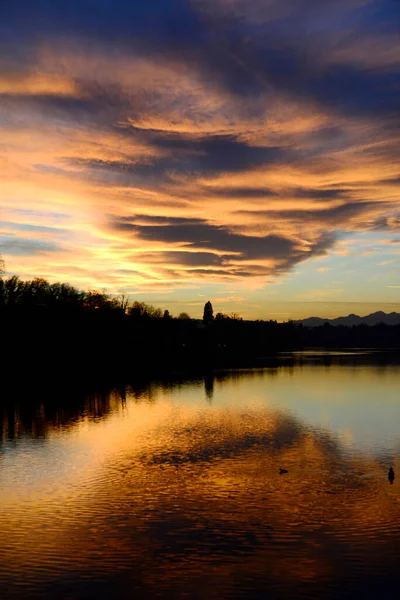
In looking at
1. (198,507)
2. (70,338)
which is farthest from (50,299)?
(198,507)

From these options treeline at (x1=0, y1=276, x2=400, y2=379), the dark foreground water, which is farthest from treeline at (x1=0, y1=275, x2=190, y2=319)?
the dark foreground water

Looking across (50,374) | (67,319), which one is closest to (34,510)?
(50,374)

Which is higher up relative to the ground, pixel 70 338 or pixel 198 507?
pixel 70 338

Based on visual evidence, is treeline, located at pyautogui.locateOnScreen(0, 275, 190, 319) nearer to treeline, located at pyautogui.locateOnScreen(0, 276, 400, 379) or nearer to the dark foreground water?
treeline, located at pyautogui.locateOnScreen(0, 276, 400, 379)

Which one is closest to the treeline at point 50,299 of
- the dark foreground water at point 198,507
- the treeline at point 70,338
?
the treeline at point 70,338

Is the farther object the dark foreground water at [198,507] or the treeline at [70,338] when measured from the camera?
the treeline at [70,338]

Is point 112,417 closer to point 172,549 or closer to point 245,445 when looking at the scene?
point 245,445

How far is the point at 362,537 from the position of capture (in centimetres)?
2455

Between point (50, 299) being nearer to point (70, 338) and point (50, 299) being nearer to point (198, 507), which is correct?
point (70, 338)

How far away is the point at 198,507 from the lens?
28875mm

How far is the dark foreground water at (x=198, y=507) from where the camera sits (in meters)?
20.6

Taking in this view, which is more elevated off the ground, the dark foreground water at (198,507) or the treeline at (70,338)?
the treeline at (70,338)

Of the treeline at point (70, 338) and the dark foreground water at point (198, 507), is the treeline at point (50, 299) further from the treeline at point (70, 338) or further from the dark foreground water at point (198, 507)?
the dark foreground water at point (198, 507)

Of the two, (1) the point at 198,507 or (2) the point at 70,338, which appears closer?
(1) the point at 198,507
